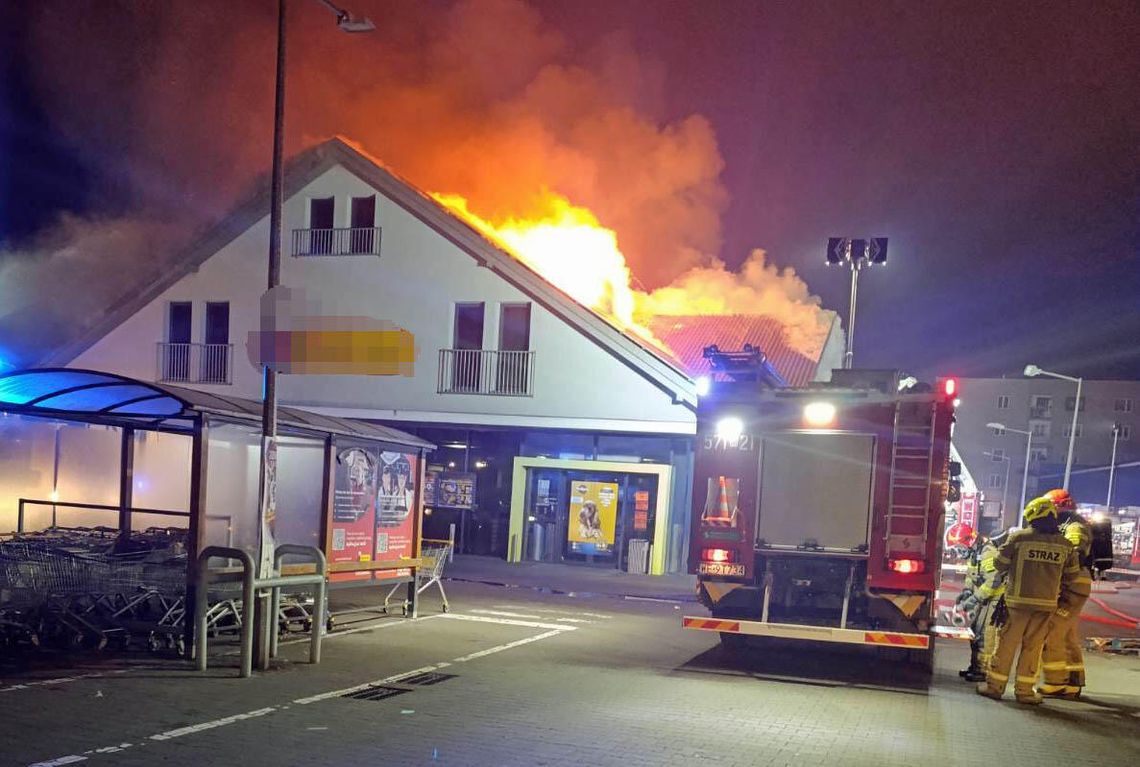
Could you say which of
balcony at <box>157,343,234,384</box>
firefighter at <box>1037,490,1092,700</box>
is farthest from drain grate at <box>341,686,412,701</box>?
balcony at <box>157,343,234,384</box>

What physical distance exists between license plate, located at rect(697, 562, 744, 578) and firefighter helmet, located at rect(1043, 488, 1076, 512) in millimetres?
3169

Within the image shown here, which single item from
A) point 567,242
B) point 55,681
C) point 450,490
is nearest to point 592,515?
point 450,490

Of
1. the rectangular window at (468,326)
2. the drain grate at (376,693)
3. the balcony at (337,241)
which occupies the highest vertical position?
the balcony at (337,241)

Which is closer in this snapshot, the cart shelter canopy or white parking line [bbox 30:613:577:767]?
white parking line [bbox 30:613:577:767]

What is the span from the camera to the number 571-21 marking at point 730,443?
32.9ft

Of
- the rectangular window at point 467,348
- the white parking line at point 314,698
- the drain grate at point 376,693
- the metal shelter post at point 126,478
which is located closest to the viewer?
the white parking line at point 314,698

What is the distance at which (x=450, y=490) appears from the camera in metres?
21.6

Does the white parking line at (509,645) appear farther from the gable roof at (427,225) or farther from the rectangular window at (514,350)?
the rectangular window at (514,350)

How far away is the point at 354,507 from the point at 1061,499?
8117 mm

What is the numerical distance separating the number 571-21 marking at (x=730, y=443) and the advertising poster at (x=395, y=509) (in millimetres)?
4445

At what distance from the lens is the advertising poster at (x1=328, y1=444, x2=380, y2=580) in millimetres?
11039

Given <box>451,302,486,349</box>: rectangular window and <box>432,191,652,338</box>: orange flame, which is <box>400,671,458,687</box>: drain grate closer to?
<box>451,302,486,349</box>: rectangular window

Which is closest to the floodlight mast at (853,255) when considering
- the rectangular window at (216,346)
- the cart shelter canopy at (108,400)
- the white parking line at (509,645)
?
the white parking line at (509,645)

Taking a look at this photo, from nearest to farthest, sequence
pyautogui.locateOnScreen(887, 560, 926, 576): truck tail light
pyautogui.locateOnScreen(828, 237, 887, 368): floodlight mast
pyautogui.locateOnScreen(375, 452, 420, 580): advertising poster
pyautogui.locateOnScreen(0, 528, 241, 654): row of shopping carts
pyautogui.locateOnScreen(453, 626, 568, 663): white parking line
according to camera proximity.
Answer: pyautogui.locateOnScreen(0, 528, 241, 654): row of shopping carts < pyautogui.locateOnScreen(887, 560, 926, 576): truck tail light < pyautogui.locateOnScreen(453, 626, 568, 663): white parking line < pyautogui.locateOnScreen(375, 452, 420, 580): advertising poster < pyautogui.locateOnScreen(828, 237, 887, 368): floodlight mast
